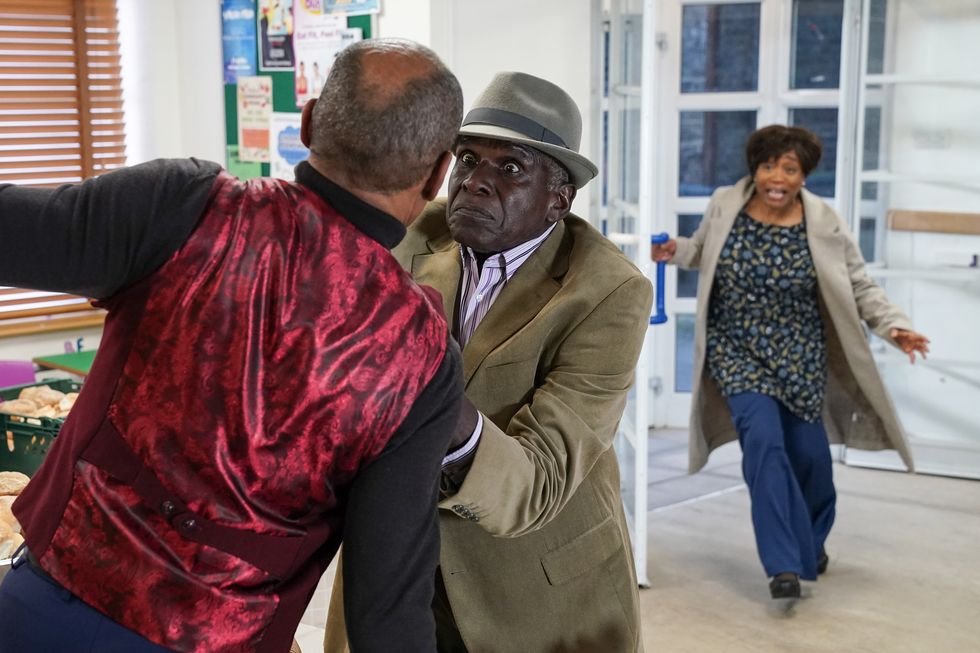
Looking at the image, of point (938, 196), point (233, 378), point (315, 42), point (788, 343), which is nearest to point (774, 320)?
point (788, 343)

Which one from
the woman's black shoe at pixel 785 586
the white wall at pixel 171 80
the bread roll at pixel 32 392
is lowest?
the woman's black shoe at pixel 785 586

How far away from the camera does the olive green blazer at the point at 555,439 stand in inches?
68.2

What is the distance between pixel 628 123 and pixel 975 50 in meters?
2.25

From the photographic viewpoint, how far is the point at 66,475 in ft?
3.90

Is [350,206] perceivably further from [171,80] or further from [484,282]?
[171,80]

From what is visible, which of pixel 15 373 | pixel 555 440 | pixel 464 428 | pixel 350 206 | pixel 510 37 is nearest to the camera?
pixel 350 206

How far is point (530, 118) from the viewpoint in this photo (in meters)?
1.84

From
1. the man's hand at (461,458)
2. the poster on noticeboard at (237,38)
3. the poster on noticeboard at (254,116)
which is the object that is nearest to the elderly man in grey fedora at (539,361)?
the man's hand at (461,458)

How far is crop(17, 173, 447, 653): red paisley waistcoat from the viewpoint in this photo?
1.15 metres

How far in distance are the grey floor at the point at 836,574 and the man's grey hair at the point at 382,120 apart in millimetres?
2149

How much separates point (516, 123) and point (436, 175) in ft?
1.95

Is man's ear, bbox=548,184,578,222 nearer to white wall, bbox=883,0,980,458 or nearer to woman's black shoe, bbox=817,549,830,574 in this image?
woman's black shoe, bbox=817,549,830,574

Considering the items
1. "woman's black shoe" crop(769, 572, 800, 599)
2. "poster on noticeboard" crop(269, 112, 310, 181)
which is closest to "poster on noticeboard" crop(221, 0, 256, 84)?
"poster on noticeboard" crop(269, 112, 310, 181)

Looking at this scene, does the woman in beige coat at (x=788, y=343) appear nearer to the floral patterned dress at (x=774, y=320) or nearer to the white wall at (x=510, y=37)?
the floral patterned dress at (x=774, y=320)
